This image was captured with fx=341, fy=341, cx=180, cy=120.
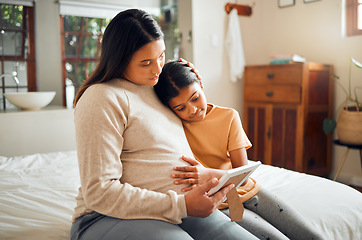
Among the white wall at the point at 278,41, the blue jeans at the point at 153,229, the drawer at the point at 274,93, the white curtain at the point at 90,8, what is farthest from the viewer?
the white curtain at the point at 90,8

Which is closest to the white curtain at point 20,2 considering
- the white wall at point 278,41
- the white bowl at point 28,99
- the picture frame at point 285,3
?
the white bowl at point 28,99

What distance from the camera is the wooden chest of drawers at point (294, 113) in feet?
10.2

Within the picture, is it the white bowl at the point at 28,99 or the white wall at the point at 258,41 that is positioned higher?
the white wall at the point at 258,41

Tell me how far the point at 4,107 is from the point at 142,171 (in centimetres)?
289

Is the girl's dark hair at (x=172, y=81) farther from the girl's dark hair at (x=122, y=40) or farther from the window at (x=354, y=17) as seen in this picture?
the window at (x=354, y=17)

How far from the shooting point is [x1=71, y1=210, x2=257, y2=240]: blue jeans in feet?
2.87

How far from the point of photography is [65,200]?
153cm

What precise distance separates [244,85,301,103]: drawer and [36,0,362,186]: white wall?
398 millimetres

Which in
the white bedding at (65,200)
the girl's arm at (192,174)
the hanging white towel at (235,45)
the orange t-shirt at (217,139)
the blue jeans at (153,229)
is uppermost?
the hanging white towel at (235,45)

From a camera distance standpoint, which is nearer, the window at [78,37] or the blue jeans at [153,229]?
the blue jeans at [153,229]

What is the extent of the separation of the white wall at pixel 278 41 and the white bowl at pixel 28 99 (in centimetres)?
161

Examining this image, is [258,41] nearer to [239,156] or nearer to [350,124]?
[350,124]

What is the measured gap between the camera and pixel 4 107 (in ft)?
11.1

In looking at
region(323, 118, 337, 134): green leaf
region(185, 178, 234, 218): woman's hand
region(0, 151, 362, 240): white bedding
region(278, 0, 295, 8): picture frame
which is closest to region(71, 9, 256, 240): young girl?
region(185, 178, 234, 218): woman's hand
